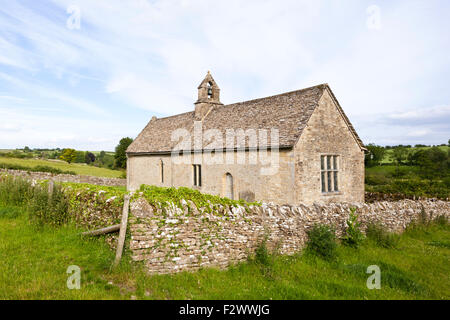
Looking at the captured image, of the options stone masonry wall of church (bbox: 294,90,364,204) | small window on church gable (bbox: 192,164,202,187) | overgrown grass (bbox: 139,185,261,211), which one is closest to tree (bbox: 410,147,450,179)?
stone masonry wall of church (bbox: 294,90,364,204)

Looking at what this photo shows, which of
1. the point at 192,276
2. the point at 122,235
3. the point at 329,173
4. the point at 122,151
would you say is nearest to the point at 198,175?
the point at 329,173

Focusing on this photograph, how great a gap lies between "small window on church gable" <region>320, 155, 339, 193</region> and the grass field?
7312 millimetres

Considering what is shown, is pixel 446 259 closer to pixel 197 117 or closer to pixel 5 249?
pixel 5 249

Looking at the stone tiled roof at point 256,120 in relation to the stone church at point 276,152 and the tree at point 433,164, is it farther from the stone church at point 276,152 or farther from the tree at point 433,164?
the tree at point 433,164

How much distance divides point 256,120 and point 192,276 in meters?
13.6

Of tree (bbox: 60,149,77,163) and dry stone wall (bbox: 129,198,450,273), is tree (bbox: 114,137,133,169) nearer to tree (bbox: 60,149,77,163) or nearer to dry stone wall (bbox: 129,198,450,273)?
tree (bbox: 60,149,77,163)

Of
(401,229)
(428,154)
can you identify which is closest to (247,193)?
(401,229)

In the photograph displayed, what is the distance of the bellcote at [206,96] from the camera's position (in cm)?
2472

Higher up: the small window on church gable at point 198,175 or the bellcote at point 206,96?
the bellcote at point 206,96

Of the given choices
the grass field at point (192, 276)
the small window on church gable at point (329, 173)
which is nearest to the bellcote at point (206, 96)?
the small window on church gable at point (329, 173)

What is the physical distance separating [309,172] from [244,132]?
5.31 metres

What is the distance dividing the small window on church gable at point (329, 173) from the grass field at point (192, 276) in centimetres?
731

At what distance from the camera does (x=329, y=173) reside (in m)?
16.7

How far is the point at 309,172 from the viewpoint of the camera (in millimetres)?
15219
